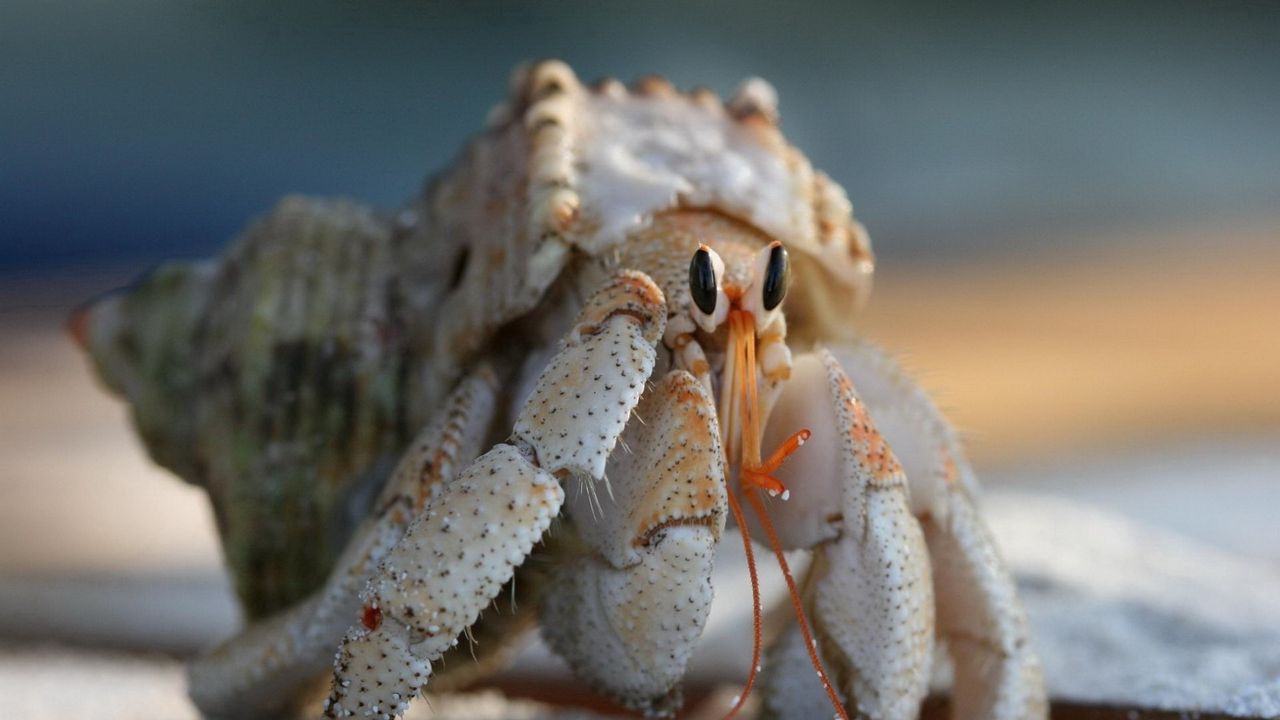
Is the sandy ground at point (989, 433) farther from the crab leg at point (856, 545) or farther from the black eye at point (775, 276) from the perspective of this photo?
the black eye at point (775, 276)

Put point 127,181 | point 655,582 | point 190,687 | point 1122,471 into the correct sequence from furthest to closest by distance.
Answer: point 127,181 → point 1122,471 → point 190,687 → point 655,582

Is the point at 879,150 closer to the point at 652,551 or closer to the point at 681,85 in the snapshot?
the point at 681,85

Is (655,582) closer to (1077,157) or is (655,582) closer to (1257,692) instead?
(1257,692)

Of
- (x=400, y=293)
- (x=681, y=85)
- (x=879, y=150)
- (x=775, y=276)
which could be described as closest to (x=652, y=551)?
(x=775, y=276)

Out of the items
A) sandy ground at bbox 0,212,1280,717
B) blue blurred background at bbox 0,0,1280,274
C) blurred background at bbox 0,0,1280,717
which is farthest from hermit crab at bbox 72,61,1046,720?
blue blurred background at bbox 0,0,1280,274

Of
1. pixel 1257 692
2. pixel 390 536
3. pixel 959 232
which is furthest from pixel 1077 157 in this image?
pixel 390 536

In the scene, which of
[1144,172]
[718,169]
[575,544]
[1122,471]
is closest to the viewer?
[575,544]
